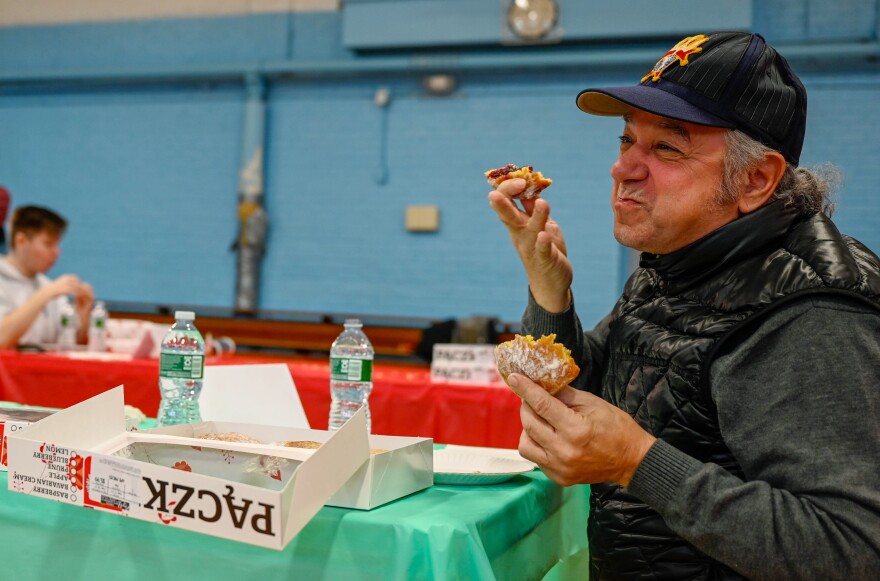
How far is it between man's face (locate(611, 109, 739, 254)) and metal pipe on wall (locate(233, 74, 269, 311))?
638 cm

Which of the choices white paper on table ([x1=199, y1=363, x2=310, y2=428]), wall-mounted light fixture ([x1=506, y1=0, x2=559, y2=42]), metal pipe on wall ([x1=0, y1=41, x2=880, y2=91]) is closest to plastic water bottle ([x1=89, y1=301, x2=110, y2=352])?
white paper on table ([x1=199, y1=363, x2=310, y2=428])

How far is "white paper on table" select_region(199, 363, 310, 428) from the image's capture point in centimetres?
180

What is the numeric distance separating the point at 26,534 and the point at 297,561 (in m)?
0.51

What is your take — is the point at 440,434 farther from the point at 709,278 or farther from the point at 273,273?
the point at 273,273

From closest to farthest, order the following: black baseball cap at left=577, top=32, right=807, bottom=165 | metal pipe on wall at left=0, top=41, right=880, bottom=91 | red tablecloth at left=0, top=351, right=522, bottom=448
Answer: black baseball cap at left=577, top=32, right=807, bottom=165, red tablecloth at left=0, top=351, right=522, bottom=448, metal pipe on wall at left=0, top=41, right=880, bottom=91

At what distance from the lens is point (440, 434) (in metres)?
3.17

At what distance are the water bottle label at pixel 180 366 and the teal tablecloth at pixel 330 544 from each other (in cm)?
47

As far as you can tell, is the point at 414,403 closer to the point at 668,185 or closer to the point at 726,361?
the point at 668,185

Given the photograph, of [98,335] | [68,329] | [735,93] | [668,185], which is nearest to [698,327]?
[668,185]

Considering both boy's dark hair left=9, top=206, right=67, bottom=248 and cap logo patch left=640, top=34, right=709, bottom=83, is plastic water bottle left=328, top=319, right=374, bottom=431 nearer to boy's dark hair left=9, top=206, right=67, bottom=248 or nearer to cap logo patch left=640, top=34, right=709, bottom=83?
cap logo patch left=640, top=34, right=709, bottom=83

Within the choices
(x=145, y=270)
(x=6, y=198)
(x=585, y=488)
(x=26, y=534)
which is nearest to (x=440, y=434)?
(x=585, y=488)

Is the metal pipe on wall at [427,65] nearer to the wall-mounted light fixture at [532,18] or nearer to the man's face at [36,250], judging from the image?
the wall-mounted light fixture at [532,18]

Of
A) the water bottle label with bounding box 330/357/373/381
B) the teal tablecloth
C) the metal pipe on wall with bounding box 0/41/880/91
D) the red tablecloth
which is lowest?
the red tablecloth

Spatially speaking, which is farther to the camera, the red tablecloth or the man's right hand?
the red tablecloth
